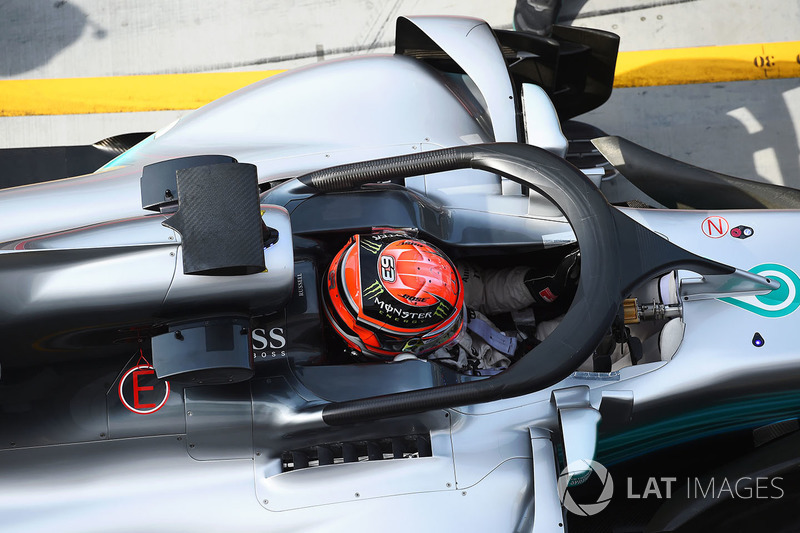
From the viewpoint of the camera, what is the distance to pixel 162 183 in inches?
77.0

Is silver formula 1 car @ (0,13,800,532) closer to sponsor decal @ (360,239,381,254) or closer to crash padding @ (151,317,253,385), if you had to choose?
crash padding @ (151,317,253,385)

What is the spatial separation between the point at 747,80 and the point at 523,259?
203 centimetres

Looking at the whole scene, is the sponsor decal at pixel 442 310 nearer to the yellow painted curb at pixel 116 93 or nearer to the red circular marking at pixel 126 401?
the red circular marking at pixel 126 401

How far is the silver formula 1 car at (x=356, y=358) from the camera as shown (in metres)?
1.88

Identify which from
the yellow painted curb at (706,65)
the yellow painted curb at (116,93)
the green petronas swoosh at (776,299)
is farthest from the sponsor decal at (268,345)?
the yellow painted curb at (706,65)

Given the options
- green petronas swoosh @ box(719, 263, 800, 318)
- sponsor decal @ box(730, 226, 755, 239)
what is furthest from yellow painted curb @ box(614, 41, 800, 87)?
green petronas swoosh @ box(719, 263, 800, 318)

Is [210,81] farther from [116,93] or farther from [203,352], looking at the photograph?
[203,352]

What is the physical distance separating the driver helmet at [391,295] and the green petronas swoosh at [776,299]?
963mm

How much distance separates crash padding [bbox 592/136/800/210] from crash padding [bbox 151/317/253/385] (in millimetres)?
1690

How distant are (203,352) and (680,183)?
76.6 inches

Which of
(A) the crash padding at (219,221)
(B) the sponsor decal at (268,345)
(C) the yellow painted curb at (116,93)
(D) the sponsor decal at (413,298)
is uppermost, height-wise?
(C) the yellow painted curb at (116,93)

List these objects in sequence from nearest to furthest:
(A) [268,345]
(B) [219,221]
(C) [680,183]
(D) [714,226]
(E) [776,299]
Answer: (B) [219,221] < (A) [268,345] < (E) [776,299] < (D) [714,226] < (C) [680,183]

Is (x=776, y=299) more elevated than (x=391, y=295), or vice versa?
(x=391, y=295)

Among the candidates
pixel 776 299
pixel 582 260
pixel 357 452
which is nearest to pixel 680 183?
pixel 776 299
